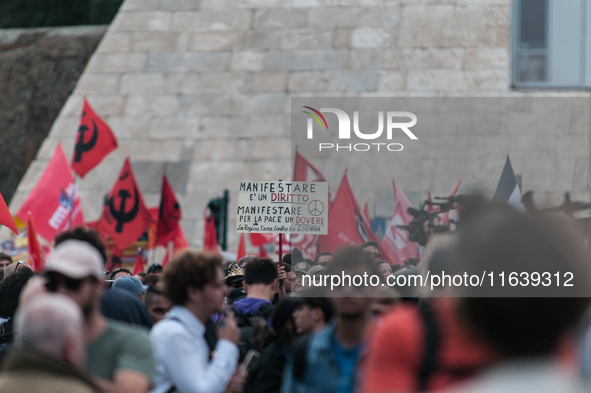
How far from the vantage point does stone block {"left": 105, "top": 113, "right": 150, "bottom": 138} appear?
14.8m

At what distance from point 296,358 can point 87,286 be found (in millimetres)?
723

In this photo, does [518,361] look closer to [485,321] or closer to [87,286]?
[485,321]

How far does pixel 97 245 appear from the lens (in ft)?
10.4

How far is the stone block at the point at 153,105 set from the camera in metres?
14.9

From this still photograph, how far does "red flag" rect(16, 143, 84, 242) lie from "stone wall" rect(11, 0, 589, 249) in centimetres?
431

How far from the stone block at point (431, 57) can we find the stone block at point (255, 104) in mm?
2378

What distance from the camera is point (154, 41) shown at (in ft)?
50.7

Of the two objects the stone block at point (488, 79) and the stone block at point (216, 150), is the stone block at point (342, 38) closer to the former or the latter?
the stone block at point (488, 79)

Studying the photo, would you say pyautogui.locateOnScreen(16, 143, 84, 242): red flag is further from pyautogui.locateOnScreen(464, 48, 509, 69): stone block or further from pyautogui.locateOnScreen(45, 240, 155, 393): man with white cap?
pyautogui.locateOnScreen(464, 48, 509, 69): stone block

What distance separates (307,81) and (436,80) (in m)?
2.40

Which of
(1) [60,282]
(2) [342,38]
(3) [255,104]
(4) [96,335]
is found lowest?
(3) [255,104]

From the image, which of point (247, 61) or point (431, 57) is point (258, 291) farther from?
point (247, 61)

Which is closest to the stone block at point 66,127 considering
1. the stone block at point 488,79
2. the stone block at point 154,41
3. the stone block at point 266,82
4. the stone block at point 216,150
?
the stone block at point 154,41

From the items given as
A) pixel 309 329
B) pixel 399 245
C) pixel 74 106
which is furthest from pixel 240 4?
pixel 309 329
